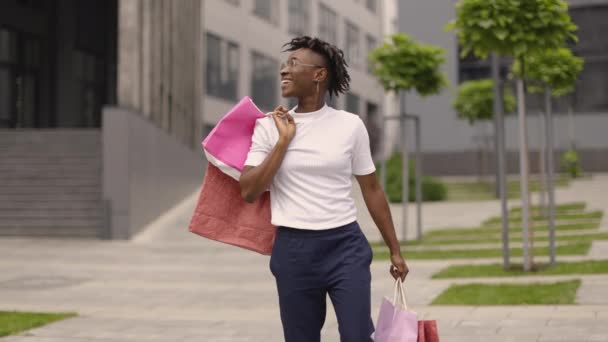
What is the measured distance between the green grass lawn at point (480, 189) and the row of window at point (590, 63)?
15.4 feet

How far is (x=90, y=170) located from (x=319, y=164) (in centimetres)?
1971

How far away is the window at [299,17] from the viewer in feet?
144

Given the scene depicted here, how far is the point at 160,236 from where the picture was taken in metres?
21.8

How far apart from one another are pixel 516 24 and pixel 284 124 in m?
8.52

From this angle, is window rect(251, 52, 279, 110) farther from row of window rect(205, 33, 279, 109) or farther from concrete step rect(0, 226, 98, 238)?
concrete step rect(0, 226, 98, 238)

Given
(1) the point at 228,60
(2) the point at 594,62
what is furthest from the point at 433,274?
(2) the point at 594,62

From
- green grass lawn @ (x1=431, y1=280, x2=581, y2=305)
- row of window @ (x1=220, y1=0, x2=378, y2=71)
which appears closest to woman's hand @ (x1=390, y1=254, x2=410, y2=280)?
green grass lawn @ (x1=431, y1=280, x2=581, y2=305)

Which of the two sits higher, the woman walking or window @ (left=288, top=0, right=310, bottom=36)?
window @ (left=288, top=0, right=310, bottom=36)

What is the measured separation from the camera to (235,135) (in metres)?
4.21

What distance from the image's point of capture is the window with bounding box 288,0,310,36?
43781 mm

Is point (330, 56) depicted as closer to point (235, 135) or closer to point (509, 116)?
point (235, 135)

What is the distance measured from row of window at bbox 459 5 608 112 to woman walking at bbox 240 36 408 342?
41.2m

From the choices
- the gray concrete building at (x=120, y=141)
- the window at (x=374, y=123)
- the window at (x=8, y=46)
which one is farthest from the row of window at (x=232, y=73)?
the window at (x=374, y=123)

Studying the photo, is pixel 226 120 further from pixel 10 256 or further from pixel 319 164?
pixel 10 256
